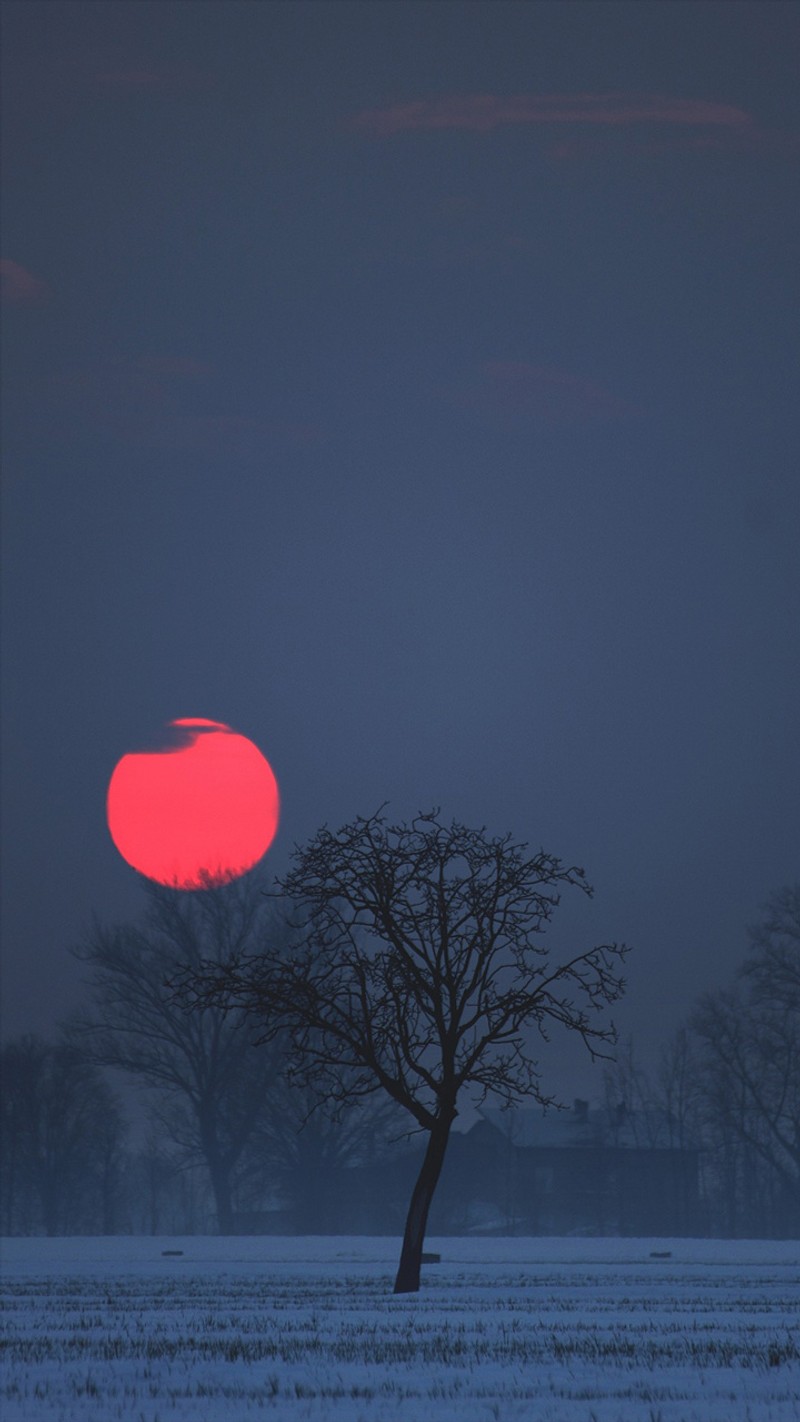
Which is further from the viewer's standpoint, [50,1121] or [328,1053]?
[50,1121]

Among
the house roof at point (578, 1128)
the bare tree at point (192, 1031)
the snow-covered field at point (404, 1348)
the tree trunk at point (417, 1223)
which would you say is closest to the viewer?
the snow-covered field at point (404, 1348)

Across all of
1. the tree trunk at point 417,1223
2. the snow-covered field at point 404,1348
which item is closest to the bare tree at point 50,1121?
the snow-covered field at point 404,1348

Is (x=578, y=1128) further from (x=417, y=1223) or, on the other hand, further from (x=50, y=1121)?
(x=417, y=1223)

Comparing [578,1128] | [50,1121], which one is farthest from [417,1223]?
[578,1128]

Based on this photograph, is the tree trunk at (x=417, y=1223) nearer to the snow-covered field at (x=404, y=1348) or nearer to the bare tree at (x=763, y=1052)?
the snow-covered field at (x=404, y=1348)

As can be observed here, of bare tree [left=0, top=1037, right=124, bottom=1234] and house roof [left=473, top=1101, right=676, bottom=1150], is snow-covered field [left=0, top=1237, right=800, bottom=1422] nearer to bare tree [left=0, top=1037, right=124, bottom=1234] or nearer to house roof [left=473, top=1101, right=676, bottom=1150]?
bare tree [left=0, top=1037, right=124, bottom=1234]

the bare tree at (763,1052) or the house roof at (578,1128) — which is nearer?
the bare tree at (763,1052)

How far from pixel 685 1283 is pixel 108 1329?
16.6 m

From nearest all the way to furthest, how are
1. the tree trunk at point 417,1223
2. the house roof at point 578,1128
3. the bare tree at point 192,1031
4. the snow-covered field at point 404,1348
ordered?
the snow-covered field at point 404,1348
the tree trunk at point 417,1223
the bare tree at point 192,1031
the house roof at point 578,1128

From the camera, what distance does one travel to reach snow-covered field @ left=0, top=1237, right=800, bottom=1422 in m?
12.4

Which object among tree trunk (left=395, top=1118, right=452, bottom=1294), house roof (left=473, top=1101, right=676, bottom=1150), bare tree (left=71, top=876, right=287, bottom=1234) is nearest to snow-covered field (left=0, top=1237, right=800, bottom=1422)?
tree trunk (left=395, top=1118, right=452, bottom=1294)

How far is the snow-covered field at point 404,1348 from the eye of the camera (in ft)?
40.6

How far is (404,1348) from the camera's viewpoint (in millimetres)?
17062

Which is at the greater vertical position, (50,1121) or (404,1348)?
(50,1121)
